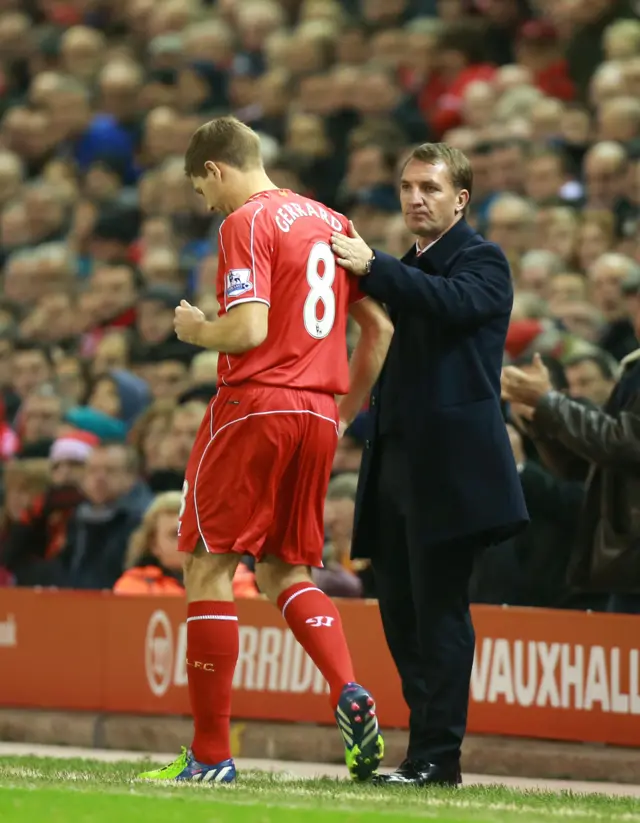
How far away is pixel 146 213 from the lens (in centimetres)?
1495

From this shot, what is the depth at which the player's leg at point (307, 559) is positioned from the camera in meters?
5.94

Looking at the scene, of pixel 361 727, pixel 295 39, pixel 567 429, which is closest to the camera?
pixel 361 727

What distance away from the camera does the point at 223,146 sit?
6.09m

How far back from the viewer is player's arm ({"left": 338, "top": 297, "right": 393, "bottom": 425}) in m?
6.30

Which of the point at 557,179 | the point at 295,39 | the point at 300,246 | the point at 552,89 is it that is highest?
the point at 295,39

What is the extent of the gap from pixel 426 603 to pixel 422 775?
23.9 inches

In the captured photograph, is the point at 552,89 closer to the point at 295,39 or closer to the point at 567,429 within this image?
the point at 295,39

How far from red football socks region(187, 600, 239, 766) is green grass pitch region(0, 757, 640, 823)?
185 millimetres

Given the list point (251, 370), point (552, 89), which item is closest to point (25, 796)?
point (251, 370)

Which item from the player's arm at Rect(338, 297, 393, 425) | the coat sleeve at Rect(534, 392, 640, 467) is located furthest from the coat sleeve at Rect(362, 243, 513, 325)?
the coat sleeve at Rect(534, 392, 640, 467)

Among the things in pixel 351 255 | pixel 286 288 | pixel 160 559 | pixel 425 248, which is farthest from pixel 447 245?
pixel 160 559

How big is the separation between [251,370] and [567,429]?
5.98 ft

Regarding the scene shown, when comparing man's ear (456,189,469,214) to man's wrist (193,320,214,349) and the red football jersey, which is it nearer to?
the red football jersey

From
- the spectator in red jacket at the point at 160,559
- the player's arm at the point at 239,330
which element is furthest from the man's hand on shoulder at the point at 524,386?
the spectator in red jacket at the point at 160,559
